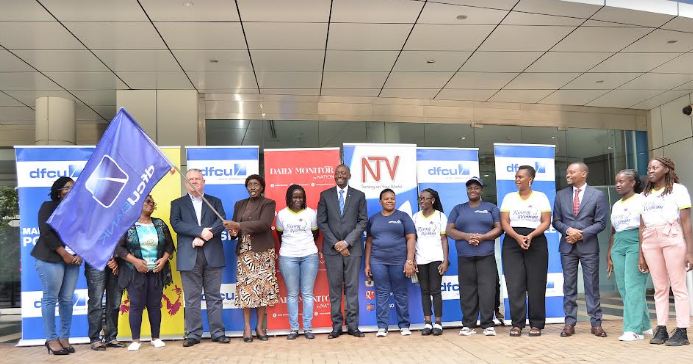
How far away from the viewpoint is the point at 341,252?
6.62m

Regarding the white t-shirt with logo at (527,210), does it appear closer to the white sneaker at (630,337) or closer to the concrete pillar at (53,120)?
the white sneaker at (630,337)

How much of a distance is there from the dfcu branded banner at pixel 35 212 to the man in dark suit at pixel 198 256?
1372 mm

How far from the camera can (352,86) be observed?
11.7 meters

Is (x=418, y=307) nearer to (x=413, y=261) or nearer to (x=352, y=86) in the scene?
(x=413, y=261)

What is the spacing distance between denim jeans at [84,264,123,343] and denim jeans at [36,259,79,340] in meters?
0.20

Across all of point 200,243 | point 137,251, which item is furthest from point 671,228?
point 137,251

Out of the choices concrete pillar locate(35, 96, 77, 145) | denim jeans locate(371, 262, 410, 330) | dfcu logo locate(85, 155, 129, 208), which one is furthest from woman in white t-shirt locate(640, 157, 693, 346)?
concrete pillar locate(35, 96, 77, 145)

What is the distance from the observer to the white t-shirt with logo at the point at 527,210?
21.3 feet

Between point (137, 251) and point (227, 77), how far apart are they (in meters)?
5.29

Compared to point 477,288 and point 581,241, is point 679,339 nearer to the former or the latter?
point 581,241

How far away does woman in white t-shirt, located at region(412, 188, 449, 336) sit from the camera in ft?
22.1

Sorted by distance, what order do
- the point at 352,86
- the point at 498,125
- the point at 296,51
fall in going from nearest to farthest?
the point at 296,51 → the point at 352,86 → the point at 498,125

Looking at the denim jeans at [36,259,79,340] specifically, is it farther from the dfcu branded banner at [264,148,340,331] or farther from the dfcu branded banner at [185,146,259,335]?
the dfcu branded banner at [264,148,340,331]

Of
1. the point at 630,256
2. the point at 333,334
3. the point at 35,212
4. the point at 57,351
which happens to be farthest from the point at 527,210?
the point at 35,212
